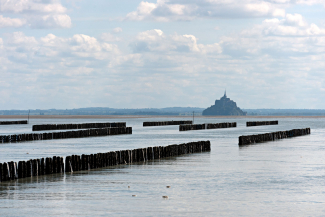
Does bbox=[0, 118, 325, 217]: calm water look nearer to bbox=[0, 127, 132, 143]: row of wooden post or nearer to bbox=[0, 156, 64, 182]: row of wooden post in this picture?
bbox=[0, 156, 64, 182]: row of wooden post

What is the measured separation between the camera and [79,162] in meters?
31.4

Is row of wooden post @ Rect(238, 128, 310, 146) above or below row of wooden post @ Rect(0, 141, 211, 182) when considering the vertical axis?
above

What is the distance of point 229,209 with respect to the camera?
741 inches

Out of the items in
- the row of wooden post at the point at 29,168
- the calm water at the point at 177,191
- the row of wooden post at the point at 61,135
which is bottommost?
the calm water at the point at 177,191

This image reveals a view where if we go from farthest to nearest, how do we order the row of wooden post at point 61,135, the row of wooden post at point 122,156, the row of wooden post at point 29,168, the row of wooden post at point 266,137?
the row of wooden post at point 61,135
the row of wooden post at point 266,137
the row of wooden post at point 122,156
the row of wooden post at point 29,168

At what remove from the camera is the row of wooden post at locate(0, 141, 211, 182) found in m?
26.9

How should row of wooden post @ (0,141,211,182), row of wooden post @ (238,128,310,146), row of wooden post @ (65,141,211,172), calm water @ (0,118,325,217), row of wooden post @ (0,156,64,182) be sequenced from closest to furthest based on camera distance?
calm water @ (0,118,325,217)
row of wooden post @ (0,156,64,182)
row of wooden post @ (0,141,211,182)
row of wooden post @ (65,141,211,172)
row of wooden post @ (238,128,310,146)

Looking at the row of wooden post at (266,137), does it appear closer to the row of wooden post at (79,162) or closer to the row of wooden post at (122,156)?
the row of wooden post at (122,156)

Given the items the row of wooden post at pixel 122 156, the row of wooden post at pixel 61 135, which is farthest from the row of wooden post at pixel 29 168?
the row of wooden post at pixel 61 135

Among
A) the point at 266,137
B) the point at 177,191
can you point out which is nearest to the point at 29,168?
the point at 177,191

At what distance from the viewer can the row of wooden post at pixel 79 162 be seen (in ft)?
88.2

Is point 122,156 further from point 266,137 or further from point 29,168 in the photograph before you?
point 266,137

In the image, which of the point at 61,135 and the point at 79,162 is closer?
the point at 79,162

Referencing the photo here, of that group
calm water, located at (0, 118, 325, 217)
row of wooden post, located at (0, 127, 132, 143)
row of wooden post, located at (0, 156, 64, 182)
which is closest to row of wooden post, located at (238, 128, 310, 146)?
calm water, located at (0, 118, 325, 217)
